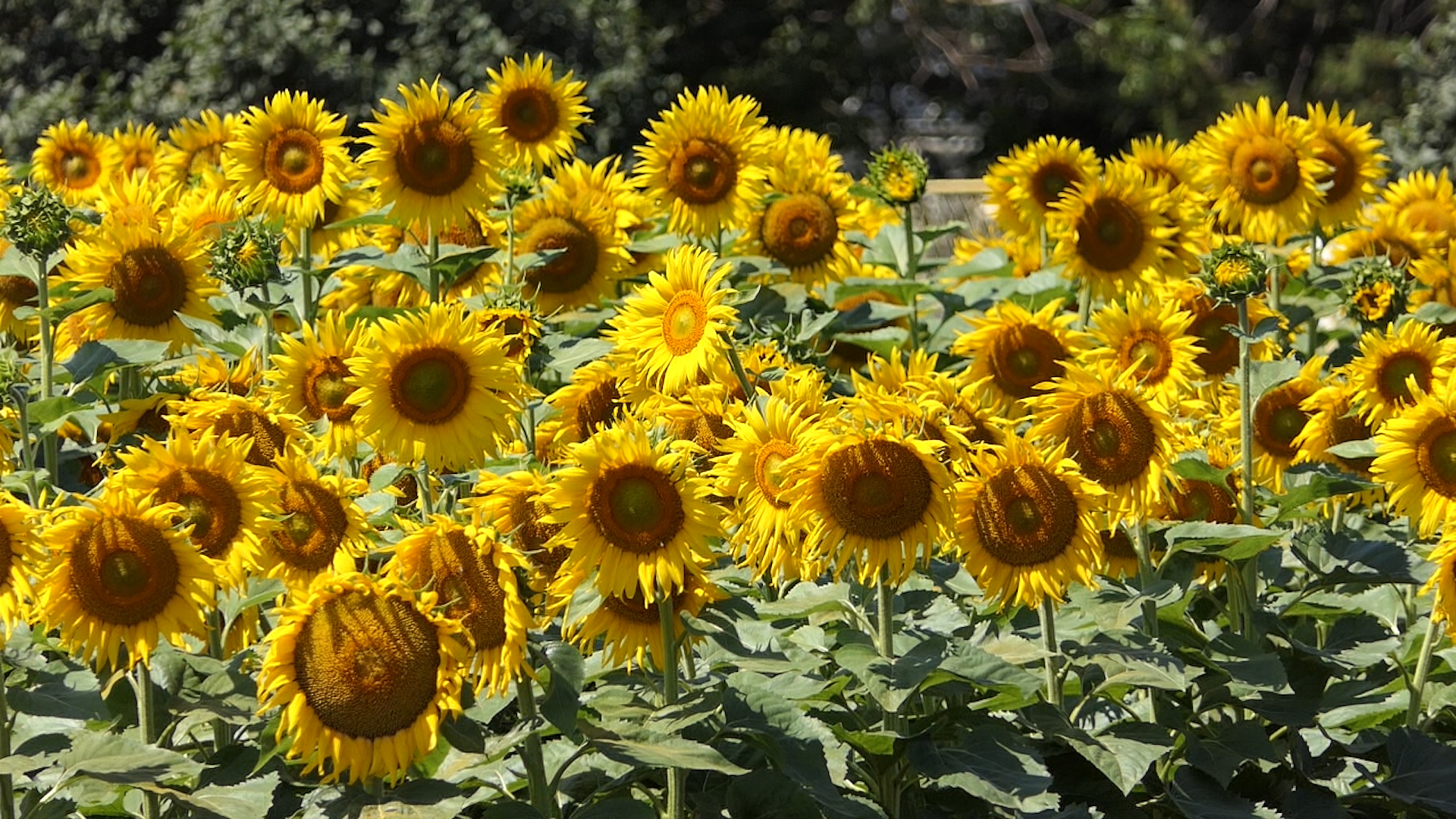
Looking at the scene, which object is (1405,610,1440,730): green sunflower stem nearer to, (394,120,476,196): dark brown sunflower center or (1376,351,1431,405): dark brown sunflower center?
(1376,351,1431,405): dark brown sunflower center

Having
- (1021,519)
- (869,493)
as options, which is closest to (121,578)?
(869,493)

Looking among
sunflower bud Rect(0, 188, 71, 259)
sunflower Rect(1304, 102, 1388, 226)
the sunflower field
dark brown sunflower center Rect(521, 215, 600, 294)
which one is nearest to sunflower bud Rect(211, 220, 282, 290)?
the sunflower field

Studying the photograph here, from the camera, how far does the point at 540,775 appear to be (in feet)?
9.69

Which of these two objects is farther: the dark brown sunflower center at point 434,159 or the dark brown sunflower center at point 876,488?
the dark brown sunflower center at point 434,159

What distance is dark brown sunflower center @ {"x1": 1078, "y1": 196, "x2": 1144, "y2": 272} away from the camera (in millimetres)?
5023

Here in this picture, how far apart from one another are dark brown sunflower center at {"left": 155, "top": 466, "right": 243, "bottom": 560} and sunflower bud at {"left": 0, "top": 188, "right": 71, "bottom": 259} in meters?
1.10

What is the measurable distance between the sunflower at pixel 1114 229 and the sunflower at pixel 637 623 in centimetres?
228

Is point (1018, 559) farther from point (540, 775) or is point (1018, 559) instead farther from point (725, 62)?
point (725, 62)

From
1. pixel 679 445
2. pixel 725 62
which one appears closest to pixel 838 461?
pixel 679 445

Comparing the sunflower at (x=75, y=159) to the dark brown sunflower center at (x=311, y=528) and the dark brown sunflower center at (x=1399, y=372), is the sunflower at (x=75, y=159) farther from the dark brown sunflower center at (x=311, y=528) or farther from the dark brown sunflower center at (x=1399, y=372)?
the dark brown sunflower center at (x=1399, y=372)

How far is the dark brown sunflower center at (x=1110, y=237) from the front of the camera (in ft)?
16.5

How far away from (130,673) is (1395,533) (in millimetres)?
2755

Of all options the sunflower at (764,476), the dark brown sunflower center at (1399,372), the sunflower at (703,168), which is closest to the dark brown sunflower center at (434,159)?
the sunflower at (703,168)

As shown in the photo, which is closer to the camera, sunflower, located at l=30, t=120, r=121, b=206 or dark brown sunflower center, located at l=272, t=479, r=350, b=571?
dark brown sunflower center, located at l=272, t=479, r=350, b=571
